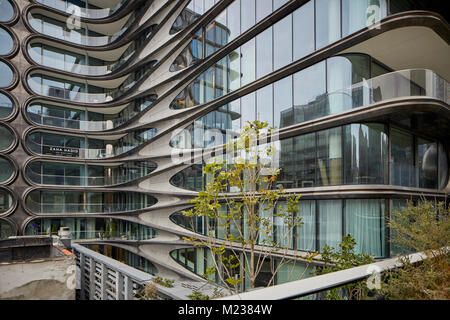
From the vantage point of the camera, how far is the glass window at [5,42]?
23.2m

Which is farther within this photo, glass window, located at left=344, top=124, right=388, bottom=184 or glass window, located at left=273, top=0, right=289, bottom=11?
glass window, located at left=273, top=0, right=289, bottom=11

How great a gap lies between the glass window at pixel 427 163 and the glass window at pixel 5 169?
26820 mm

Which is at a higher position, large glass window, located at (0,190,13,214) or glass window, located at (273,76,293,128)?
glass window, located at (273,76,293,128)

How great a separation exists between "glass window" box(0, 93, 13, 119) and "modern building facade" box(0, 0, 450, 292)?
0.33ft

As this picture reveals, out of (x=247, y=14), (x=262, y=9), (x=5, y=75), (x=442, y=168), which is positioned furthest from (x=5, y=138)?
(x=442, y=168)

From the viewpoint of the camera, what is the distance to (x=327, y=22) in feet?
33.6

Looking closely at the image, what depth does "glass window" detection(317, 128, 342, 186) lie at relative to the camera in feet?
32.0

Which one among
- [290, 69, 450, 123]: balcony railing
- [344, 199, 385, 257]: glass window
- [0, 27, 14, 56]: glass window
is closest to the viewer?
[344, 199, 385, 257]: glass window

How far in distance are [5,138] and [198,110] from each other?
54.2ft

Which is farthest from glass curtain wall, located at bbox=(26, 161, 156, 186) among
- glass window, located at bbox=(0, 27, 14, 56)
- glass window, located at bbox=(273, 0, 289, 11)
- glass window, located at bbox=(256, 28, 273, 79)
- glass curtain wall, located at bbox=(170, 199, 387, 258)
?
glass curtain wall, located at bbox=(170, 199, 387, 258)

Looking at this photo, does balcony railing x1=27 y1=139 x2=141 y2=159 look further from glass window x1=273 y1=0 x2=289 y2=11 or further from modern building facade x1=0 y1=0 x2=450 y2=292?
glass window x1=273 y1=0 x2=289 y2=11

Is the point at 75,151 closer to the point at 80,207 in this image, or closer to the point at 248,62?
the point at 80,207

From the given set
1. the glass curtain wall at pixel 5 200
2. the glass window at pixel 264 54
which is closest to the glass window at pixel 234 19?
the glass window at pixel 264 54

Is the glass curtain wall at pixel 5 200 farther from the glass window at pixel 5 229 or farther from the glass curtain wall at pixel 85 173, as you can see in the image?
the glass curtain wall at pixel 85 173
